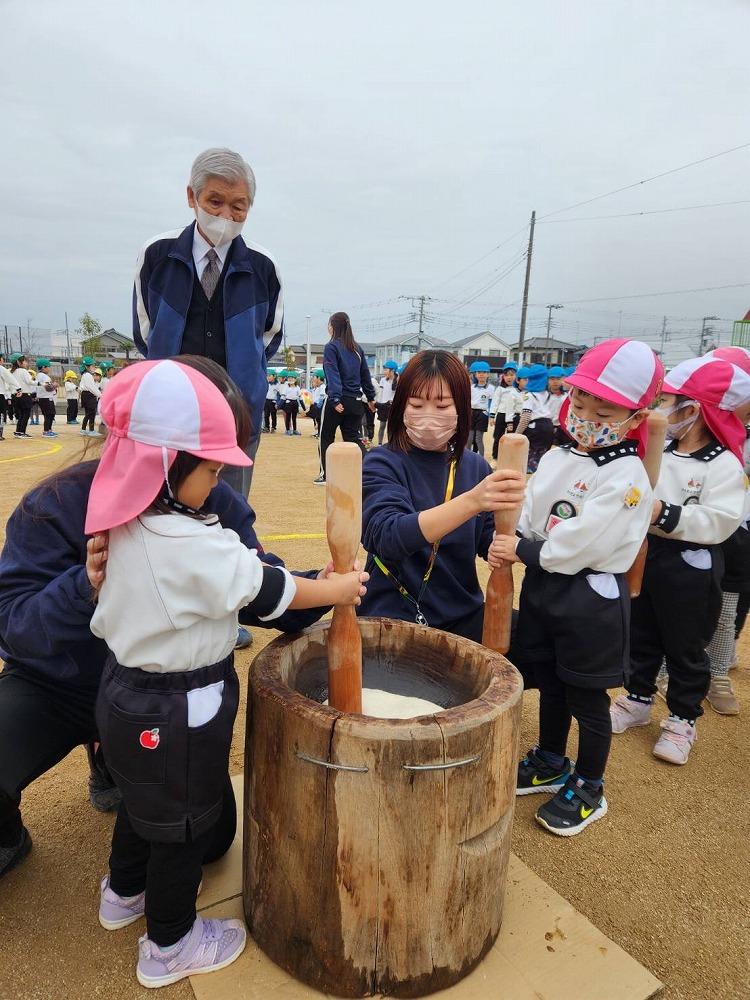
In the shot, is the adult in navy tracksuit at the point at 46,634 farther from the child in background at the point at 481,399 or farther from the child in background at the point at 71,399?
the child in background at the point at 71,399

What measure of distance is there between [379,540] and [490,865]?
92 centimetres

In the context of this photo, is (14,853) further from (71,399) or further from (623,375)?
(71,399)

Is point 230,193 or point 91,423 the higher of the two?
point 230,193

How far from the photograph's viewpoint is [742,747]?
2777mm

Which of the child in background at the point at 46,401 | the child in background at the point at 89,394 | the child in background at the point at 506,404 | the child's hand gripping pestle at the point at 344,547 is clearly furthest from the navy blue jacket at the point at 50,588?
the child in background at the point at 46,401

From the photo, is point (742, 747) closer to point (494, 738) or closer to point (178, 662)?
point (494, 738)

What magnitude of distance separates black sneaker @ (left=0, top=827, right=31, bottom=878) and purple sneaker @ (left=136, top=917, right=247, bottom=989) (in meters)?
0.53

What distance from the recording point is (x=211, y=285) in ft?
9.05

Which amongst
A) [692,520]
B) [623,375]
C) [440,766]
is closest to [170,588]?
[440,766]

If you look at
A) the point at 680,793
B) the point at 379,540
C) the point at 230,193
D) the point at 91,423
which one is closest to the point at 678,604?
the point at 680,793

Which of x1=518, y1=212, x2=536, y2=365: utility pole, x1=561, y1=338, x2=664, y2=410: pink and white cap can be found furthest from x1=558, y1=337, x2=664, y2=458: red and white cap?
x1=518, y1=212, x2=536, y2=365: utility pole

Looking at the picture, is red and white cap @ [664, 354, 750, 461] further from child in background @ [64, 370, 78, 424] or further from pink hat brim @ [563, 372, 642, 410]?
child in background @ [64, 370, 78, 424]

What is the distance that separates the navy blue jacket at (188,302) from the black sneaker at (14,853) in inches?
69.0

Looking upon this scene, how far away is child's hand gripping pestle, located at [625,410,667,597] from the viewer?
2.12 meters
